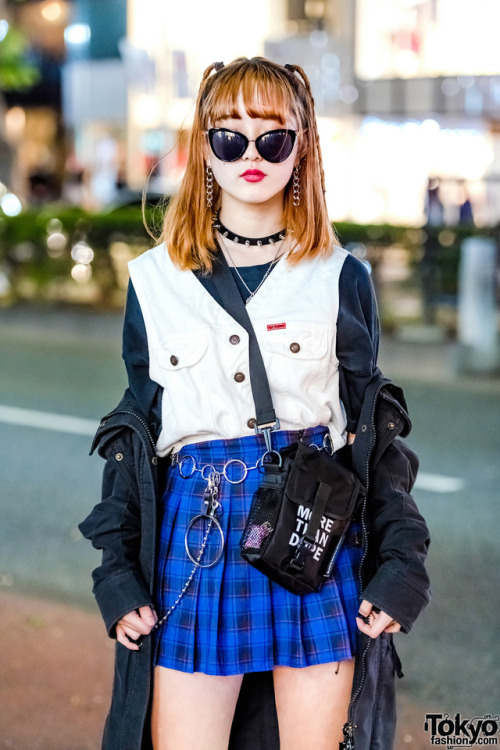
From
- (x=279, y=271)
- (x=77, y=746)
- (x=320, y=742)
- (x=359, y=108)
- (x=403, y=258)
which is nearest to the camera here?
(x=320, y=742)

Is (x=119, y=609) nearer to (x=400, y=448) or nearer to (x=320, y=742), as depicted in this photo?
(x=320, y=742)

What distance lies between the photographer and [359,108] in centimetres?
2438

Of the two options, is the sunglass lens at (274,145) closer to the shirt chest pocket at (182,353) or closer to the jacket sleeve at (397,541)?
the shirt chest pocket at (182,353)

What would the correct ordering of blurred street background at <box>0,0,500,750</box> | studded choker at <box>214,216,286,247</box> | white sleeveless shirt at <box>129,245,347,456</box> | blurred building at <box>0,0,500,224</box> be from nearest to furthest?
white sleeveless shirt at <box>129,245,347,456</box>
studded choker at <box>214,216,286,247</box>
blurred street background at <box>0,0,500,750</box>
blurred building at <box>0,0,500,224</box>

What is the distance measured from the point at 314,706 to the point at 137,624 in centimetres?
41

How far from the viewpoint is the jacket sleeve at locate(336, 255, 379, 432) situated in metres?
2.33

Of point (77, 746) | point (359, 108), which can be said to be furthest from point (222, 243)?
point (359, 108)

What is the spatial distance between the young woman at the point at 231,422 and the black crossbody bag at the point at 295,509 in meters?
0.05

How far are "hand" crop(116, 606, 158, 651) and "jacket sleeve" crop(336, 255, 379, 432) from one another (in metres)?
0.61

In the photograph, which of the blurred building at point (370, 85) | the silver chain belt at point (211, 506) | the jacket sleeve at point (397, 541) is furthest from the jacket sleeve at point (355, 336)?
the blurred building at point (370, 85)

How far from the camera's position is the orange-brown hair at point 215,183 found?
2.28m

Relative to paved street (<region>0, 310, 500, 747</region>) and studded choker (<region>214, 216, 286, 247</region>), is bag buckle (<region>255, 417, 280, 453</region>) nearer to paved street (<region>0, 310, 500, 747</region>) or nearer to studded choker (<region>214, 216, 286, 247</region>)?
studded choker (<region>214, 216, 286, 247</region>)

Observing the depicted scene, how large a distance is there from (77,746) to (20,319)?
39.6 ft

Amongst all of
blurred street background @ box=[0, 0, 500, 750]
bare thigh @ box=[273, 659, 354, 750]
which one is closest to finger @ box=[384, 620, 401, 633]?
bare thigh @ box=[273, 659, 354, 750]
